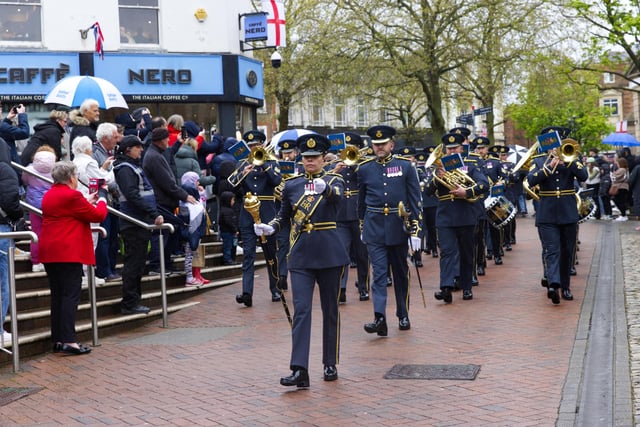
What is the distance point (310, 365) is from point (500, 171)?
1001 cm

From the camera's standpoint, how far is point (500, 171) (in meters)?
18.3

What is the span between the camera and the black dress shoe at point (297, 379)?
26.4ft

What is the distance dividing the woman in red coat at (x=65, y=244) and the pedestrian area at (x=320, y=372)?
0.34m

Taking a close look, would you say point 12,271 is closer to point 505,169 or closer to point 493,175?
point 493,175

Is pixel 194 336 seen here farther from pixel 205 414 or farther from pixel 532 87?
pixel 532 87

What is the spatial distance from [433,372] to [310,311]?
1.22 m

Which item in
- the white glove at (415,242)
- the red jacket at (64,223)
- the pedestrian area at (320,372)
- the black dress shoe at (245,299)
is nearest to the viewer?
the pedestrian area at (320,372)

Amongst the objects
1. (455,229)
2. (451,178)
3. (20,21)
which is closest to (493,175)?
(451,178)

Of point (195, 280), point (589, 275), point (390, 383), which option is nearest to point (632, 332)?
point (390, 383)

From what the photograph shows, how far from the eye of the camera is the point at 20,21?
24234mm

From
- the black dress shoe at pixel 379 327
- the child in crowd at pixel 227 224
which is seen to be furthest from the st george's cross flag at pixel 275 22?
the black dress shoe at pixel 379 327

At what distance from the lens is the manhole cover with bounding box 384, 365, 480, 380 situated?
8.34 meters

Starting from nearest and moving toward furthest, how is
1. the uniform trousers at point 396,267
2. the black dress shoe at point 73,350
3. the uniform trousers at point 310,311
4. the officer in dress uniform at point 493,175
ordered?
1. the uniform trousers at point 310,311
2. the black dress shoe at point 73,350
3. the uniform trousers at point 396,267
4. the officer in dress uniform at point 493,175

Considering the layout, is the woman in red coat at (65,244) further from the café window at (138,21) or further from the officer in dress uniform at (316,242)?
the café window at (138,21)
